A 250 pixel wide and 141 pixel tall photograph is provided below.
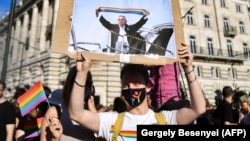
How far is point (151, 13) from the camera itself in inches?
85.0

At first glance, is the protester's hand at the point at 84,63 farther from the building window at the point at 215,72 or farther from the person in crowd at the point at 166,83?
the building window at the point at 215,72

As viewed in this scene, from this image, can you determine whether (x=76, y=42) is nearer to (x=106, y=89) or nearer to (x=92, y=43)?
(x=92, y=43)

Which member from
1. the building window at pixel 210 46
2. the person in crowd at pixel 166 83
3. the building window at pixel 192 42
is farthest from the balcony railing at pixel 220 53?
the person in crowd at pixel 166 83

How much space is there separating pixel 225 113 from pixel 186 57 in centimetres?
280

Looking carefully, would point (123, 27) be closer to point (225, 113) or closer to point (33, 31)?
point (225, 113)

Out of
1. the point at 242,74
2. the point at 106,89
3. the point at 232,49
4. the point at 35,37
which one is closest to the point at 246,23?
the point at 232,49

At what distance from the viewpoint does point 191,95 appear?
6.54 feet

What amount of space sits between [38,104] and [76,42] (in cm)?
131

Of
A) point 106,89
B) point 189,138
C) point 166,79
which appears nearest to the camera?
point 189,138

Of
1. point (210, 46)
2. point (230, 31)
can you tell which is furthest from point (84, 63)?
point (230, 31)

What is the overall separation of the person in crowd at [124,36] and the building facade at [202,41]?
21.0 meters

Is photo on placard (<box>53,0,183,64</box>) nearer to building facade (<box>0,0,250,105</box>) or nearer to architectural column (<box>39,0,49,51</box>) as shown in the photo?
building facade (<box>0,0,250,105</box>)

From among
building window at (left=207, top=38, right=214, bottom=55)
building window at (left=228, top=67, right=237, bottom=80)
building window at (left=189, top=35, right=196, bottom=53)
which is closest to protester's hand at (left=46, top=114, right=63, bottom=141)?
building window at (left=189, top=35, right=196, bottom=53)

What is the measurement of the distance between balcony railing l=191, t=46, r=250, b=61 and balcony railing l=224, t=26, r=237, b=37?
6.08 feet
